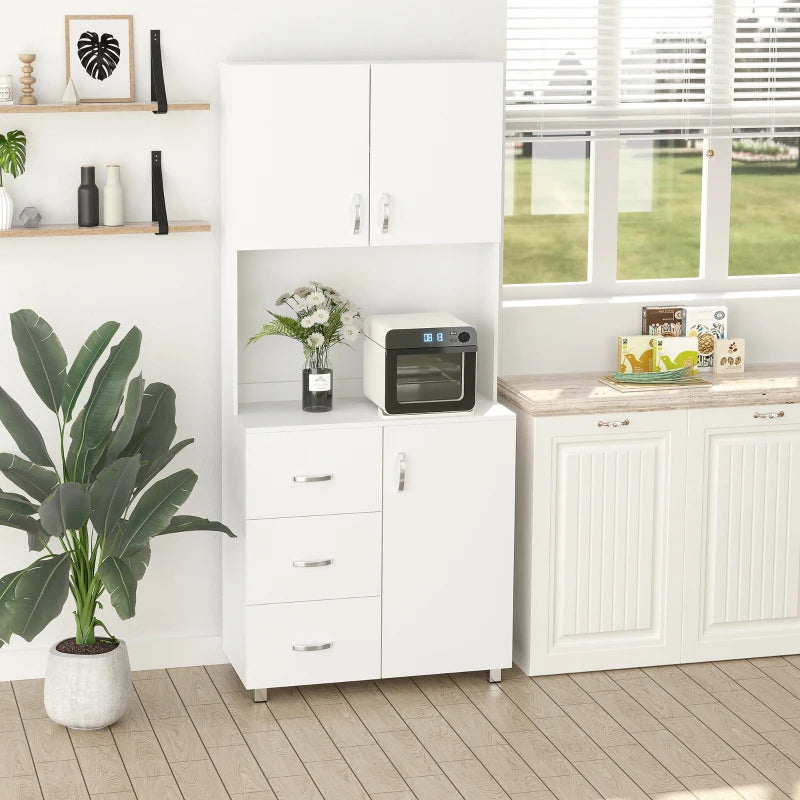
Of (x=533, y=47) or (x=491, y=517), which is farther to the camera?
(x=533, y=47)

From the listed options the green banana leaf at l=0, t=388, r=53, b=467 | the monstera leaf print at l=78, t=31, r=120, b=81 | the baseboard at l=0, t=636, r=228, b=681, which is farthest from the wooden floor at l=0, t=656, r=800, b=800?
the monstera leaf print at l=78, t=31, r=120, b=81

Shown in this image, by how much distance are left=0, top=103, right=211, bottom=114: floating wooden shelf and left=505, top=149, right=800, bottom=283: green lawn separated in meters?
3.87

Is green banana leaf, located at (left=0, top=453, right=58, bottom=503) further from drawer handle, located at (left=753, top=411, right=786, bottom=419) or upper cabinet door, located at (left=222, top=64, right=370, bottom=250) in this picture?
drawer handle, located at (left=753, top=411, right=786, bottom=419)

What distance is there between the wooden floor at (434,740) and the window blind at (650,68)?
186 centimetres

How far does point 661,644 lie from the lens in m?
4.55

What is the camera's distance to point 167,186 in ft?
14.1

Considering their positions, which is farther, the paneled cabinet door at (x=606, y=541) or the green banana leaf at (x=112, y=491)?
the paneled cabinet door at (x=606, y=541)

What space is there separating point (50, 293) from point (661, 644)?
2.26 m

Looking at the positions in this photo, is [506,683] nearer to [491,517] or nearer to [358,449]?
[491,517]

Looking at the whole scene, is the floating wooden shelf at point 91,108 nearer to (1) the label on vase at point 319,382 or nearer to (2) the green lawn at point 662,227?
(1) the label on vase at point 319,382

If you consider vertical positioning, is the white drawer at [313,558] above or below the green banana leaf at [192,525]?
below

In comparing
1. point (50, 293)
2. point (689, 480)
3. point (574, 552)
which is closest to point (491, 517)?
point (574, 552)

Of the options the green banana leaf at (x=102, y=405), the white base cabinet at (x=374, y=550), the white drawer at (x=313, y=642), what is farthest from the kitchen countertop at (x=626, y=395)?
the green banana leaf at (x=102, y=405)

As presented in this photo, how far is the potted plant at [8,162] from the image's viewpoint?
13.3 feet
